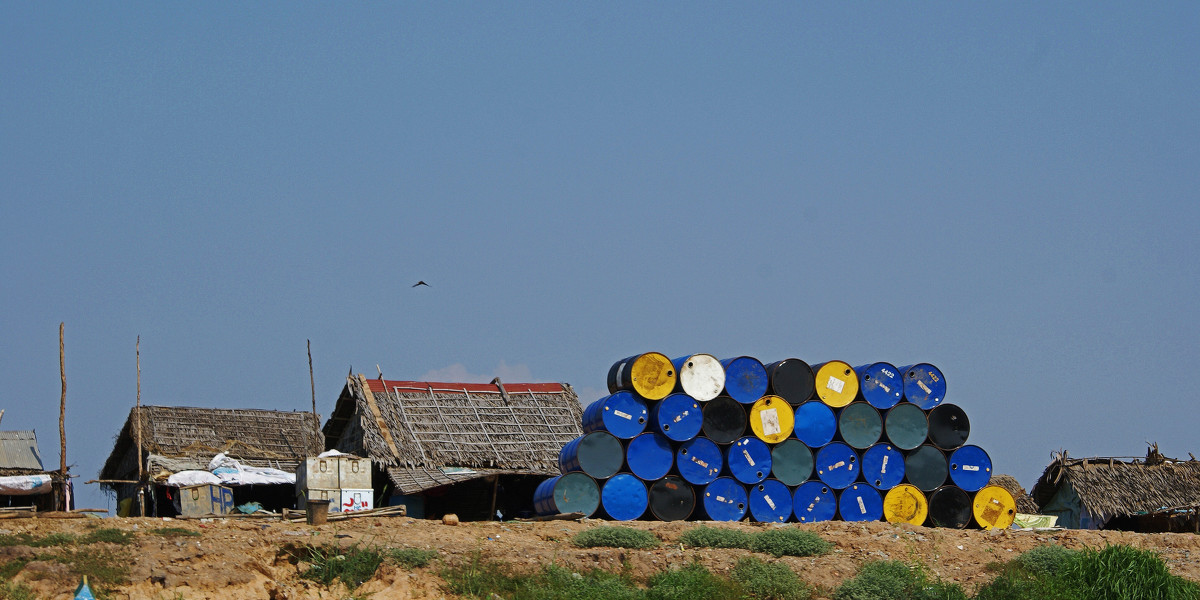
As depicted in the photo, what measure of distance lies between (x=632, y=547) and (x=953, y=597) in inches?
143

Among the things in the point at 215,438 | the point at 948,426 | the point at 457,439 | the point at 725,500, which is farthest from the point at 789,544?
the point at 215,438

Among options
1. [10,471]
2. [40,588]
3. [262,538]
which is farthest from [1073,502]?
[10,471]

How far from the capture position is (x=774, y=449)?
687 inches

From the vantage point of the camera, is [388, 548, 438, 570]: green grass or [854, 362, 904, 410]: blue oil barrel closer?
[388, 548, 438, 570]: green grass

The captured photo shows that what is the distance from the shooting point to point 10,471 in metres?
29.3

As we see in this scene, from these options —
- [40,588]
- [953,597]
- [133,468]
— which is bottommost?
[953,597]

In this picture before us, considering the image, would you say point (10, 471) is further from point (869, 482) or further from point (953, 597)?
point (953, 597)

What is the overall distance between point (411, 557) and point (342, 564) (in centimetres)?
72

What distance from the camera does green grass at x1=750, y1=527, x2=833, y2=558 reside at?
14.1m

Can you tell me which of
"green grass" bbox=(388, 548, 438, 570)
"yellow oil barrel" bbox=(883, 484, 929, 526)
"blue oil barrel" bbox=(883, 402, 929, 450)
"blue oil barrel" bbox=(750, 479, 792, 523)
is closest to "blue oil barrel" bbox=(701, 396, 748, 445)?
"blue oil barrel" bbox=(750, 479, 792, 523)

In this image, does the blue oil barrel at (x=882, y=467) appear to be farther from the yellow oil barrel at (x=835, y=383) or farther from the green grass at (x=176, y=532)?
the green grass at (x=176, y=532)

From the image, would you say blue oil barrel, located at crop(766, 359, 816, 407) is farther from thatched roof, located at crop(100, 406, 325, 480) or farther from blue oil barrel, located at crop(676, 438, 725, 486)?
thatched roof, located at crop(100, 406, 325, 480)

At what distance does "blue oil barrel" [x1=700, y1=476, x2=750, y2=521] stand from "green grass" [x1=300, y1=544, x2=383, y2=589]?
18.7 feet

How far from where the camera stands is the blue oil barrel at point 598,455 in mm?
16719
